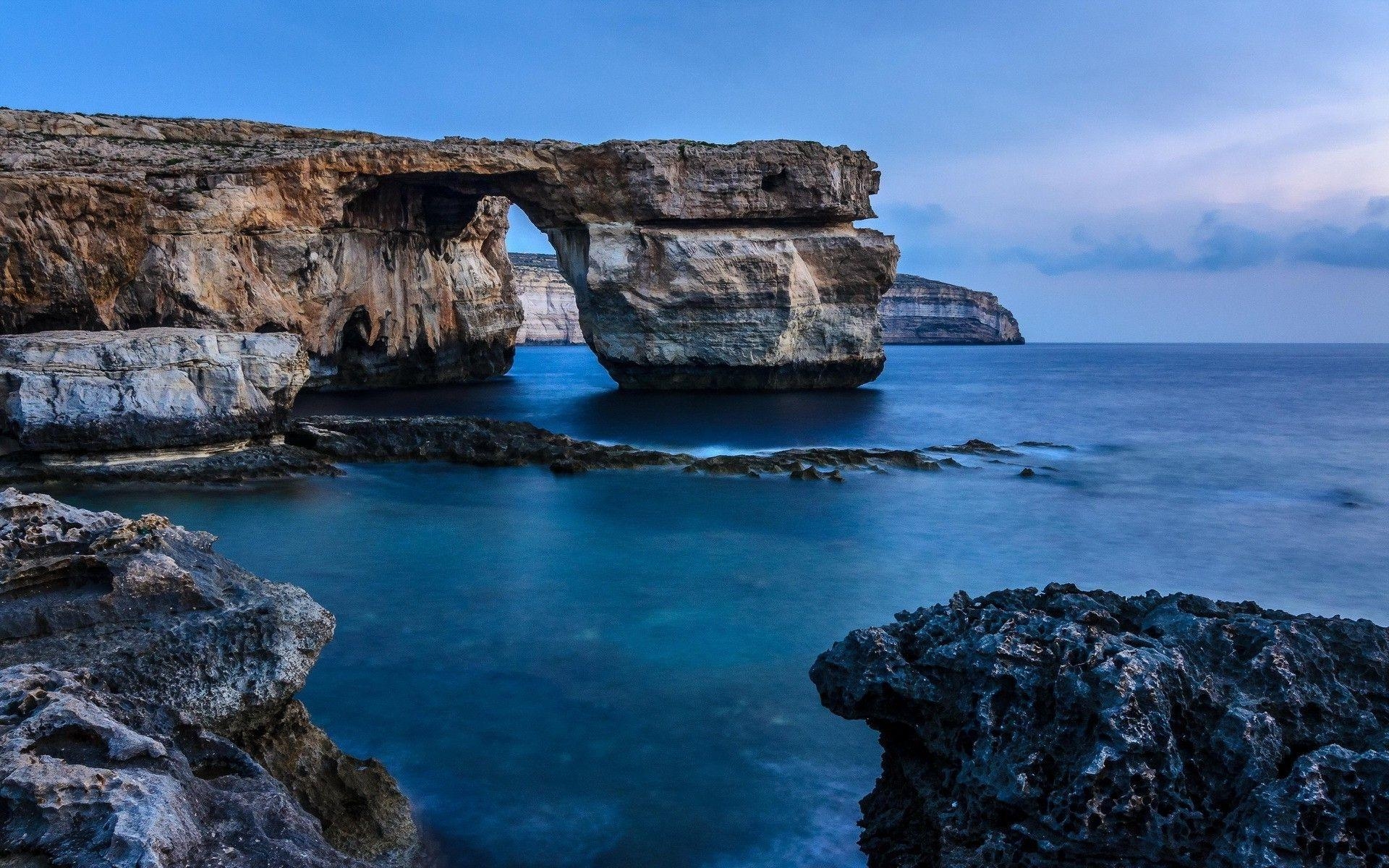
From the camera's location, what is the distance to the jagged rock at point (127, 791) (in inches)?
110

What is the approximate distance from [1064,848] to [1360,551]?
42.4 ft

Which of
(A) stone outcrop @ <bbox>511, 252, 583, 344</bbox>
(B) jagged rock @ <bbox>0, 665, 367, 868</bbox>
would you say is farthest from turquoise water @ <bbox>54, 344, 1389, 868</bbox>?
(A) stone outcrop @ <bbox>511, 252, 583, 344</bbox>

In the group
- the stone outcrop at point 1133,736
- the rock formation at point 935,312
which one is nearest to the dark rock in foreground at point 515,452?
the stone outcrop at point 1133,736

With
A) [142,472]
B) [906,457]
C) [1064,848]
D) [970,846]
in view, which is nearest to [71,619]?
[970,846]

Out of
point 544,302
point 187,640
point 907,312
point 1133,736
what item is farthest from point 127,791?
point 907,312

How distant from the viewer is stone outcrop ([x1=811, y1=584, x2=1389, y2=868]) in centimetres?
336

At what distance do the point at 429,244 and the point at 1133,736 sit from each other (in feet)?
111

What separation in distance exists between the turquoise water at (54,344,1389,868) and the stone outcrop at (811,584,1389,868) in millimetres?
1519

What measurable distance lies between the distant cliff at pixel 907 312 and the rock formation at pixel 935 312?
0.29 ft

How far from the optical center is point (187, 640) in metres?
4.53

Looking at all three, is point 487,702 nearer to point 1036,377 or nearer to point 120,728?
point 120,728

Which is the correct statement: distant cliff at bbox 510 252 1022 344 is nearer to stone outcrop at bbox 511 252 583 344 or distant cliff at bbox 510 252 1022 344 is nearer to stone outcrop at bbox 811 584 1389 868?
stone outcrop at bbox 511 252 583 344

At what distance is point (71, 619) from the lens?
4.58 m

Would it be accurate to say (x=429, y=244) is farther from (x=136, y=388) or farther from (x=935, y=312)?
(x=935, y=312)
